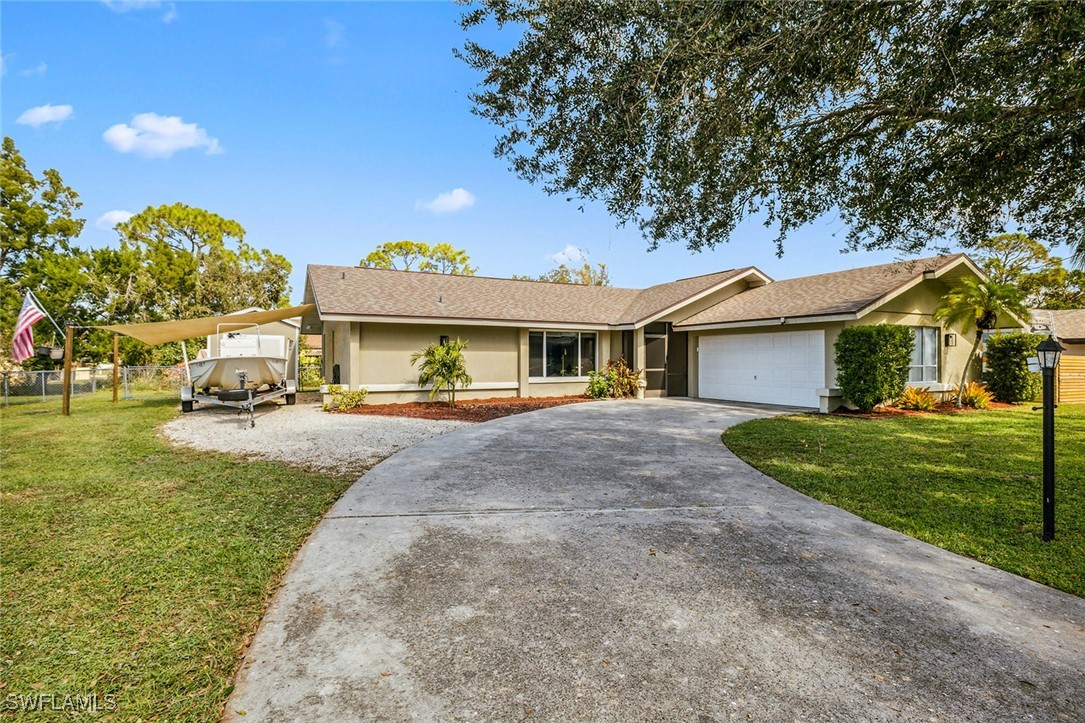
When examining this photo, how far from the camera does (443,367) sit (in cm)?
1474

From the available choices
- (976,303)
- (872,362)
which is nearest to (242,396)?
(872,362)

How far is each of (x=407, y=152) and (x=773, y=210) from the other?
35.4 ft

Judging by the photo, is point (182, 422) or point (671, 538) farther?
point (182, 422)

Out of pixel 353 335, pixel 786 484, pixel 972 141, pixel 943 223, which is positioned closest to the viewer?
pixel 972 141

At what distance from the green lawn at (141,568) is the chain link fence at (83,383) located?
11.9m

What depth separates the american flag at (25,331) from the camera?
1262 cm

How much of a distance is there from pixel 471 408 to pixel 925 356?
1344 cm

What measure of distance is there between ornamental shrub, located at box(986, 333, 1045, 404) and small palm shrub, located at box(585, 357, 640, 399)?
1085cm

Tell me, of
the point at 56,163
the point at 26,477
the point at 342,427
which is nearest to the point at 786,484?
the point at 342,427

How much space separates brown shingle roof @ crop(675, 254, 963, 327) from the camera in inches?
533

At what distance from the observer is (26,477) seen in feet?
21.0

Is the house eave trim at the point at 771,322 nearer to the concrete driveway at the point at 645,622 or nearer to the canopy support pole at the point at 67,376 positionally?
the concrete driveway at the point at 645,622

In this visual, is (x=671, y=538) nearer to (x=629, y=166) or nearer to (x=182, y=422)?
(x=629, y=166)

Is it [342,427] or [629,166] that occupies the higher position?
[629,166]
